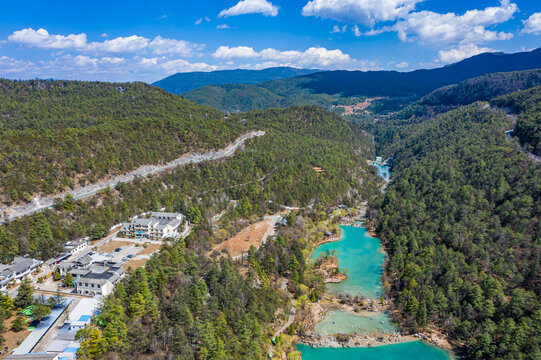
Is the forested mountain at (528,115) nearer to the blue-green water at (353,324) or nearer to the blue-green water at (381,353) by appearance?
the blue-green water at (353,324)

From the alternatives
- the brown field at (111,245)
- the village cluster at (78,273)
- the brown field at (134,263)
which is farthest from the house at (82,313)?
the brown field at (111,245)

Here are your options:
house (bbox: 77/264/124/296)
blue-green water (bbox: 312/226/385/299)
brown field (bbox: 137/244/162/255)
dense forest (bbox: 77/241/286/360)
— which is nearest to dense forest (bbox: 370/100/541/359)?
blue-green water (bbox: 312/226/385/299)

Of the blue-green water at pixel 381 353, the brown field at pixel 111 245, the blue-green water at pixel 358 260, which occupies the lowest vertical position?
the blue-green water at pixel 381 353

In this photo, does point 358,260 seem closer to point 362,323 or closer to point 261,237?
point 362,323

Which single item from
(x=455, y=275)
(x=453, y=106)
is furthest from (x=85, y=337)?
(x=453, y=106)

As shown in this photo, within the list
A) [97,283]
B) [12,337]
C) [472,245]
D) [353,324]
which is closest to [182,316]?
[97,283]

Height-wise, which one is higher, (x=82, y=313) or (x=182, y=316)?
(x=82, y=313)
